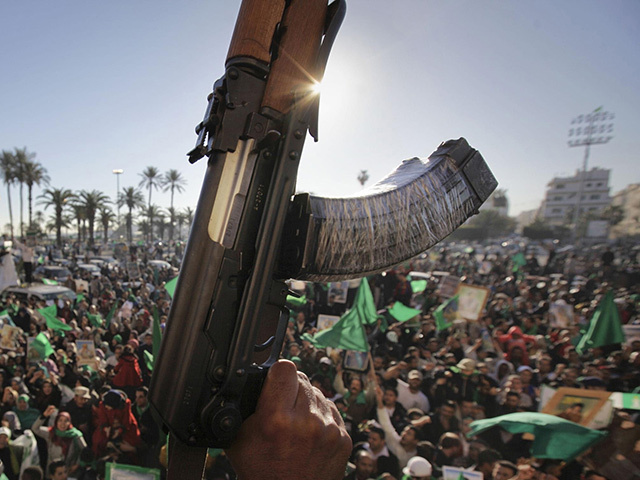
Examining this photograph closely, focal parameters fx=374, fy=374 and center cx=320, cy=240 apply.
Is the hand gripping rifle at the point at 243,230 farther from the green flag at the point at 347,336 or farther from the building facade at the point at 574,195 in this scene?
the building facade at the point at 574,195

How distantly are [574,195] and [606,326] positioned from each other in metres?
95.3

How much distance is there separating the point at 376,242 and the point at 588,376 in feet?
20.1

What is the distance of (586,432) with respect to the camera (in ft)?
11.1

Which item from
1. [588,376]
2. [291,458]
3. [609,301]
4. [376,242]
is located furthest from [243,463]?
[609,301]

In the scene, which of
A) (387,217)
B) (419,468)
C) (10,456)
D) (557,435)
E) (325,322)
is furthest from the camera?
(325,322)

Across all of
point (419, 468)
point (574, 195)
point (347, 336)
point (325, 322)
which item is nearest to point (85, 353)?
point (325, 322)

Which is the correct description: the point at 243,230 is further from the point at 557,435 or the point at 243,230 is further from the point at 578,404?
the point at 578,404

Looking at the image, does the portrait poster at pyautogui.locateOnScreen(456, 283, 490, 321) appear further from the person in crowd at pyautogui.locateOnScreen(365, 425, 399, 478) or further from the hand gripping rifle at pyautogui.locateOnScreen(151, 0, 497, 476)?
the hand gripping rifle at pyautogui.locateOnScreen(151, 0, 497, 476)

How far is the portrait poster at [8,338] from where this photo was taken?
8516 millimetres

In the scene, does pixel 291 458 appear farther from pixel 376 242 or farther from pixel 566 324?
pixel 566 324

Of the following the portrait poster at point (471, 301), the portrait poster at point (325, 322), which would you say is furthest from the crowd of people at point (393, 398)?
the portrait poster at point (325, 322)

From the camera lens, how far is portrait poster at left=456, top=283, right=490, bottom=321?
829 cm

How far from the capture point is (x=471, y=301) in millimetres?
8414

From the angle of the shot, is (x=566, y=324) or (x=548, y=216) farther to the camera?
(x=548, y=216)
